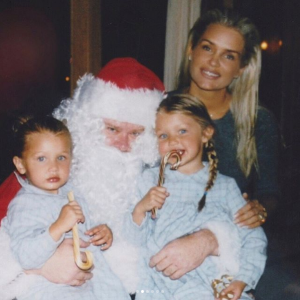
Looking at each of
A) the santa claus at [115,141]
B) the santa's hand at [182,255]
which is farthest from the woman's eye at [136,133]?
the santa's hand at [182,255]

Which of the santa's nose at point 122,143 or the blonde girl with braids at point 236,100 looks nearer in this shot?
the santa's nose at point 122,143

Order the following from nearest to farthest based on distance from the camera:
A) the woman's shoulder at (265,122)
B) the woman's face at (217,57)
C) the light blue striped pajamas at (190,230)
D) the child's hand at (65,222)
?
the child's hand at (65,222)
the light blue striped pajamas at (190,230)
the woman's face at (217,57)
the woman's shoulder at (265,122)

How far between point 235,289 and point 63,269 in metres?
0.72

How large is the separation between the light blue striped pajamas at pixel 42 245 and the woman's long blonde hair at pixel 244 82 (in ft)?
3.17

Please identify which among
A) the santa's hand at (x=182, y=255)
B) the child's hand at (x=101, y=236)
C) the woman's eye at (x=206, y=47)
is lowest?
the santa's hand at (x=182, y=255)

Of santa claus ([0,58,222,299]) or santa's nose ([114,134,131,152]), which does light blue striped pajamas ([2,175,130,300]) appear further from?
santa's nose ([114,134,131,152])

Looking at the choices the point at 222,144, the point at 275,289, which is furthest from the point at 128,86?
the point at 275,289

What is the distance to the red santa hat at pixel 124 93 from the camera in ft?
6.80

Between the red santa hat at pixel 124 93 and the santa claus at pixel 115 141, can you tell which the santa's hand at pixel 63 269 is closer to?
the santa claus at pixel 115 141

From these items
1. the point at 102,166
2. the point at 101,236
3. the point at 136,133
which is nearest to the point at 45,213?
the point at 101,236

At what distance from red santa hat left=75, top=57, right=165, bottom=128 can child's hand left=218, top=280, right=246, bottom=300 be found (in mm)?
836

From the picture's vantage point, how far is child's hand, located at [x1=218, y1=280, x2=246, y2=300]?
179 centimetres

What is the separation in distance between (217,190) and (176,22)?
197 cm

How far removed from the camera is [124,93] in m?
2.11
